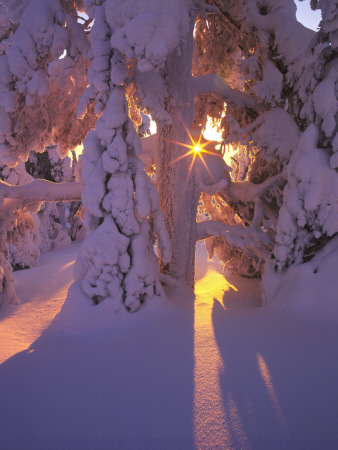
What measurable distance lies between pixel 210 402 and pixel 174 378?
40cm

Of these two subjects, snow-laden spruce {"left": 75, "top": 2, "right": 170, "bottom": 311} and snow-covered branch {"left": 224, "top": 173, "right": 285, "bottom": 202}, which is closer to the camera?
snow-laden spruce {"left": 75, "top": 2, "right": 170, "bottom": 311}

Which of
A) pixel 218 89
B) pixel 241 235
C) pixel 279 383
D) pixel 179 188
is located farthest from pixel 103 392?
pixel 218 89

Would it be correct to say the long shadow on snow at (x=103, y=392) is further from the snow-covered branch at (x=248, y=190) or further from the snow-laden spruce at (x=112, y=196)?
the snow-covered branch at (x=248, y=190)

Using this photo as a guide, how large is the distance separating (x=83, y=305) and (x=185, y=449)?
2083 millimetres

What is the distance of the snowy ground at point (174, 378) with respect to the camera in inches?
67.7

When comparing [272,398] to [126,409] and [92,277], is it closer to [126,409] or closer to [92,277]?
[126,409]

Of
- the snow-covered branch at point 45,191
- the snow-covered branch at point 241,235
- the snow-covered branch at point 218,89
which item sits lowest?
the snow-covered branch at point 241,235

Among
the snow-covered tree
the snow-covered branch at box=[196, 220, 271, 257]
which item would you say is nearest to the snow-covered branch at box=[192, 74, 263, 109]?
the snow-covered tree

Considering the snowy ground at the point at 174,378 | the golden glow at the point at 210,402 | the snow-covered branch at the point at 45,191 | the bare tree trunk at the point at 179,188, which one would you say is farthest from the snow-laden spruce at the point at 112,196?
the snow-covered branch at the point at 45,191

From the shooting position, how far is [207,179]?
16.6ft

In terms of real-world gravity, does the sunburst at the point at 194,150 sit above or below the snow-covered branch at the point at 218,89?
below

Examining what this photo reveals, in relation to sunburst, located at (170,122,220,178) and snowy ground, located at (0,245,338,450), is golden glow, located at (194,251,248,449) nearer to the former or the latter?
snowy ground, located at (0,245,338,450)

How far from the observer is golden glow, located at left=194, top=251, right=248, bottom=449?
66.1 inches

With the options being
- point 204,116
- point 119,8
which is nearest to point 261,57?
point 204,116
